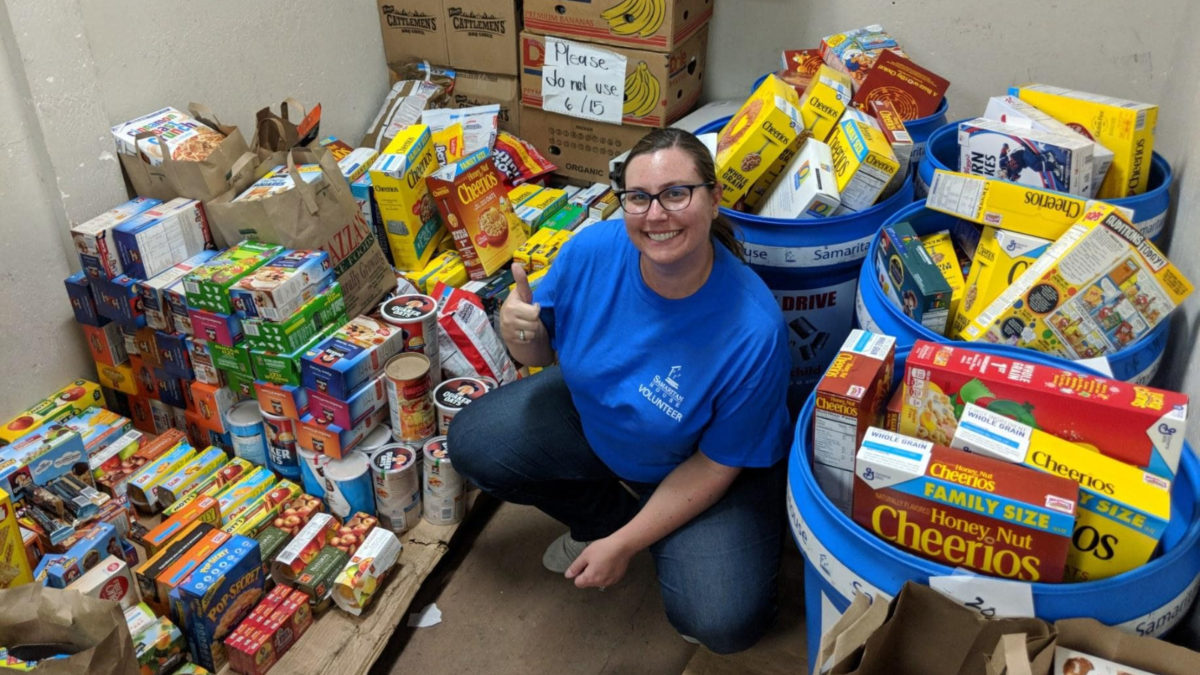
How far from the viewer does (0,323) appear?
2.25 m

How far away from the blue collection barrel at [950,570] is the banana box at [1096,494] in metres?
0.04

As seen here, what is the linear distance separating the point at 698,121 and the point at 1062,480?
202cm

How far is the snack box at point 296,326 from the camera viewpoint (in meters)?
2.17

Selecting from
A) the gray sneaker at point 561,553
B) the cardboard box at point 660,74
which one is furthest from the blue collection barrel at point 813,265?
the cardboard box at point 660,74

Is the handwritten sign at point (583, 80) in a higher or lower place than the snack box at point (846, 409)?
higher

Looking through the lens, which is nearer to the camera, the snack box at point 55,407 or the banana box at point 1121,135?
the banana box at point 1121,135

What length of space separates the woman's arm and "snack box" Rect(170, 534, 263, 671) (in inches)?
30.2

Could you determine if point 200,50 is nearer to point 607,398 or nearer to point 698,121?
point 698,121

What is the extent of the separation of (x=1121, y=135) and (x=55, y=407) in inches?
106

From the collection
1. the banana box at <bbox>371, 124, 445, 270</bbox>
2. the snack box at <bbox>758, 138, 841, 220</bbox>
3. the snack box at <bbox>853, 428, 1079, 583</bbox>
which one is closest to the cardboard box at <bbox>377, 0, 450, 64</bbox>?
the banana box at <bbox>371, 124, 445, 270</bbox>

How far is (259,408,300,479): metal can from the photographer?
2.29 metres

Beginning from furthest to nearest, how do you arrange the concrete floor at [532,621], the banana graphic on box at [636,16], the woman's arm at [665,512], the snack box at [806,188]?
the banana graphic on box at [636,16] → the concrete floor at [532,621] → the snack box at [806,188] → the woman's arm at [665,512]

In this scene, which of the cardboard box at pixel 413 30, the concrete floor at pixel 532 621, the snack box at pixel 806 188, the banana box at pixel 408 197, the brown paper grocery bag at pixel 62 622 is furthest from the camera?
A: the cardboard box at pixel 413 30

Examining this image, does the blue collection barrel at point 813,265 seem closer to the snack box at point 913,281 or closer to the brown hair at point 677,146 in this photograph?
the snack box at point 913,281
